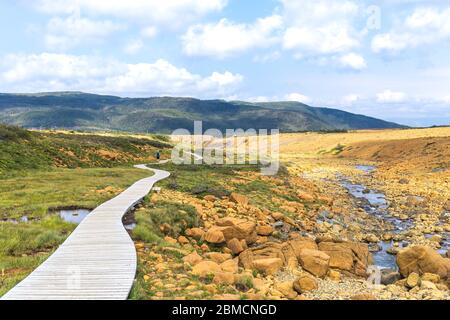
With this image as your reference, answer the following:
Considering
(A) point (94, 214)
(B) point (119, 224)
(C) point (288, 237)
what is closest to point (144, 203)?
(A) point (94, 214)

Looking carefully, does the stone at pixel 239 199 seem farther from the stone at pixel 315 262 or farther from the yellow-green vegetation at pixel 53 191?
the stone at pixel 315 262

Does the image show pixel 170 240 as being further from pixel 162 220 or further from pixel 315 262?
pixel 315 262

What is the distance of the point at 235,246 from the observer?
719 inches

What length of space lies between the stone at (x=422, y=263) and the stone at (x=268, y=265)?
17.1 feet

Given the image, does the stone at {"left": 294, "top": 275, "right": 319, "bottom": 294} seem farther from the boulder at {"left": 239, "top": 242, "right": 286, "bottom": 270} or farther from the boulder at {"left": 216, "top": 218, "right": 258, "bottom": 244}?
the boulder at {"left": 216, "top": 218, "right": 258, "bottom": 244}

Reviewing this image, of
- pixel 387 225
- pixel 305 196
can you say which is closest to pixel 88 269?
pixel 387 225

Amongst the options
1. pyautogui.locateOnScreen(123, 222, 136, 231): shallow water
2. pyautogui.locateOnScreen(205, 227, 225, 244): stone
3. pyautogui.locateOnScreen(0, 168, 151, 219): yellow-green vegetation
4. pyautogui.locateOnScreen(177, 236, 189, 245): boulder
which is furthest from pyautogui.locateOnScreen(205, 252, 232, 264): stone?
pyautogui.locateOnScreen(0, 168, 151, 219): yellow-green vegetation

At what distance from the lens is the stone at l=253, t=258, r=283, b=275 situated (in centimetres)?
1547

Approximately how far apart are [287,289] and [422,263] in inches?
257

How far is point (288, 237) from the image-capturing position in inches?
896

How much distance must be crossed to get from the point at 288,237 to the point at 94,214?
35.5 feet

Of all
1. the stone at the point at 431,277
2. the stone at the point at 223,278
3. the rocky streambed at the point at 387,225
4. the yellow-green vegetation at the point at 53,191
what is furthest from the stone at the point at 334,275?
the yellow-green vegetation at the point at 53,191
